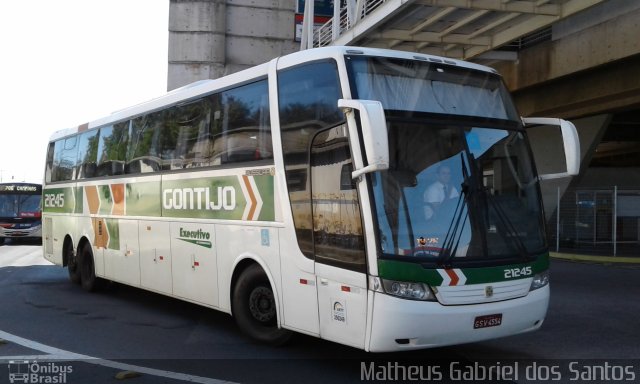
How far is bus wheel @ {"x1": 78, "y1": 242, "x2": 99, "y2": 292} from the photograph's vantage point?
11586mm

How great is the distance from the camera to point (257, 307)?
23.8 ft

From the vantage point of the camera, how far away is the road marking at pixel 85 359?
5.92 m

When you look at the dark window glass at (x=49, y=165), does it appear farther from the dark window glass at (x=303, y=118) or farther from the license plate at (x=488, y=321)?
the license plate at (x=488, y=321)

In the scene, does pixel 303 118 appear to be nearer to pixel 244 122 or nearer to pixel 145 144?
pixel 244 122

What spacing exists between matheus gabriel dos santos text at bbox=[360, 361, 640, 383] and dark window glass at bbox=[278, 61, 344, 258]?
4.50 ft

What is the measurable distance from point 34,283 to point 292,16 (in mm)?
32680

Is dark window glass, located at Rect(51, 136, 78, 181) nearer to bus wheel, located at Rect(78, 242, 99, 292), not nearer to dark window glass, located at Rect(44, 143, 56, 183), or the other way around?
dark window glass, located at Rect(44, 143, 56, 183)

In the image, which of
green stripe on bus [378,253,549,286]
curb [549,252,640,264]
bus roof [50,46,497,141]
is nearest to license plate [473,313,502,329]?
green stripe on bus [378,253,549,286]

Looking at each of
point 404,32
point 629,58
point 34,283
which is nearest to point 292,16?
point 404,32

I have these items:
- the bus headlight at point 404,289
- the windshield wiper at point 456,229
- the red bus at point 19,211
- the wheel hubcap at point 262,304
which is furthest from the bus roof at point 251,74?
the red bus at point 19,211

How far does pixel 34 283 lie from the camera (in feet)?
41.9

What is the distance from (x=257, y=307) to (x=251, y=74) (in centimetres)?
274

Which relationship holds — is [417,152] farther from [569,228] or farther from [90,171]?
[569,228]

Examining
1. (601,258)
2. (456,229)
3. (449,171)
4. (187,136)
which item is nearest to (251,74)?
(187,136)
